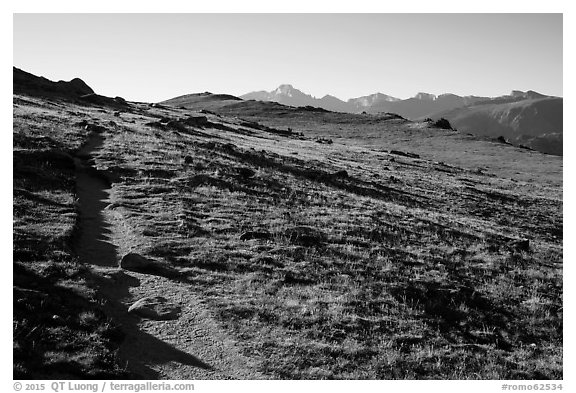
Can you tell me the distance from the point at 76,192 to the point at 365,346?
720 inches

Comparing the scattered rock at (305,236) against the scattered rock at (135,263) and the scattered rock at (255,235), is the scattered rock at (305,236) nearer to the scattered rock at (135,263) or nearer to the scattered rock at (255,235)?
the scattered rock at (255,235)

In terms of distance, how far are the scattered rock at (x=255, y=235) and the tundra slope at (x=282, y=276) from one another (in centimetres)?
8

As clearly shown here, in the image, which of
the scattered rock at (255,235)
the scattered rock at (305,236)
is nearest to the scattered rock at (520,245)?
the scattered rock at (305,236)

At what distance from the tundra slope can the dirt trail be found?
5 cm

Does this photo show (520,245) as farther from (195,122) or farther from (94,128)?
(195,122)

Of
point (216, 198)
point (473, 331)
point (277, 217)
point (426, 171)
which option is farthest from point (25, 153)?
point (426, 171)

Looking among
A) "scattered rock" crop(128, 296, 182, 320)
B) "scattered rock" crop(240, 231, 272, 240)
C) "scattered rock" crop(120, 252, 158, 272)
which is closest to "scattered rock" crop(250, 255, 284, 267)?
"scattered rock" crop(240, 231, 272, 240)

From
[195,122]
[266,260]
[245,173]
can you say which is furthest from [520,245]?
[195,122]

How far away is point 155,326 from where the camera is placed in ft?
41.7

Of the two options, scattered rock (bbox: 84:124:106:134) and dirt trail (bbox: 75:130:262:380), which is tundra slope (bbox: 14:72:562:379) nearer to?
dirt trail (bbox: 75:130:262:380)

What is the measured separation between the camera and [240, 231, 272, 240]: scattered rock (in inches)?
789

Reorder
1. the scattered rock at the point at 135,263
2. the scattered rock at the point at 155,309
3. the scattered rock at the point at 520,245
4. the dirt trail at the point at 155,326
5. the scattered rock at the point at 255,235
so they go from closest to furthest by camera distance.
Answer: the dirt trail at the point at 155,326, the scattered rock at the point at 155,309, the scattered rock at the point at 135,263, the scattered rock at the point at 255,235, the scattered rock at the point at 520,245

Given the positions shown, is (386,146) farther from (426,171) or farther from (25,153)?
(25,153)

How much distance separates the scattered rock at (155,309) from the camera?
1320 cm
